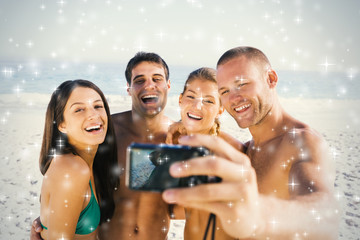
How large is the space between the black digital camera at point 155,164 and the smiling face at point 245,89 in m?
1.53

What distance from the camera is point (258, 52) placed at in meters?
2.71

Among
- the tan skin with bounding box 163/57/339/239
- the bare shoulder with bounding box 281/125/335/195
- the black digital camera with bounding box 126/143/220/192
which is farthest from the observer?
the bare shoulder with bounding box 281/125/335/195

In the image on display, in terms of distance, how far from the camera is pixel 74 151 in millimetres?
2564

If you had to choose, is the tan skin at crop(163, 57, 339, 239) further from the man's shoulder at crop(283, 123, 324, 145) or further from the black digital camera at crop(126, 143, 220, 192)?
the black digital camera at crop(126, 143, 220, 192)

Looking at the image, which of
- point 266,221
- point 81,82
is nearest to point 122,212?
point 81,82

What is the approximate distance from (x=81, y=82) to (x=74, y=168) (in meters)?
0.90

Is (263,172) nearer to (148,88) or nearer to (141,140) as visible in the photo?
(141,140)

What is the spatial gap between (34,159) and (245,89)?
8.73m

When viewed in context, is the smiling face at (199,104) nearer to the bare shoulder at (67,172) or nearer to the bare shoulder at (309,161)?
the bare shoulder at (309,161)

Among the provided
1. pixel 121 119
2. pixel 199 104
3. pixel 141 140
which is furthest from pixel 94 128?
pixel 121 119

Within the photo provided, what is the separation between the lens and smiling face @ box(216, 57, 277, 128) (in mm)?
2588

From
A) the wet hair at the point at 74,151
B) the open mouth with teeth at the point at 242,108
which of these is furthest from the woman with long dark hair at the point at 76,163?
the open mouth with teeth at the point at 242,108

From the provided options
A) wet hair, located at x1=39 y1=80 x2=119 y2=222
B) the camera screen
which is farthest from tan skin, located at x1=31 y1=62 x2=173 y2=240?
the camera screen

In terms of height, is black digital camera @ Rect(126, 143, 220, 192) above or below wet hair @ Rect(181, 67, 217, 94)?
below
